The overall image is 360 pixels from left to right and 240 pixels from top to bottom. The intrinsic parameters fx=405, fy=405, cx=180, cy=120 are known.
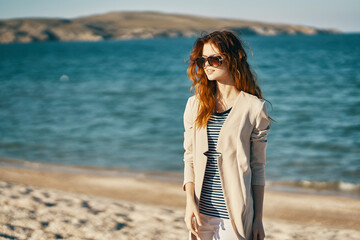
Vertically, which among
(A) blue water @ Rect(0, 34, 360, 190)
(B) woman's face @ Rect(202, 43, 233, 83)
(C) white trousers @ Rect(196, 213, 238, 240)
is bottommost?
(A) blue water @ Rect(0, 34, 360, 190)

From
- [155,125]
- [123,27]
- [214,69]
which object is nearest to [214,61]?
[214,69]

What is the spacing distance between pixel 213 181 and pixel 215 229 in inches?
10.7

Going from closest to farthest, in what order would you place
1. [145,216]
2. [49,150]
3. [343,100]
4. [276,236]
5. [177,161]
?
[276,236]
[145,216]
[177,161]
[49,150]
[343,100]

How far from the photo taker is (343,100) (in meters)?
18.4

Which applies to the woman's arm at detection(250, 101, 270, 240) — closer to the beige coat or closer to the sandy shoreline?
the beige coat

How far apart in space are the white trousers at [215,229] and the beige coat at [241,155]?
1.7 inches

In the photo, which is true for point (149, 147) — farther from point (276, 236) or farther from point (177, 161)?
point (276, 236)

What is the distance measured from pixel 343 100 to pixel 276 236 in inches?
584

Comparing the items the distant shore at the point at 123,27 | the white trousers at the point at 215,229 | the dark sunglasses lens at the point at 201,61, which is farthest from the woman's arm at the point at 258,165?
the distant shore at the point at 123,27

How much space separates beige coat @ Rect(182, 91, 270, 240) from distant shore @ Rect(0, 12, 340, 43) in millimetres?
131903

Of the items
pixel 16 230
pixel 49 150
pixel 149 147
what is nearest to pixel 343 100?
pixel 149 147

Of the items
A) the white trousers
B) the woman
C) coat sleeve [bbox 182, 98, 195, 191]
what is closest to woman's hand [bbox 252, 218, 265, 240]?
the woman

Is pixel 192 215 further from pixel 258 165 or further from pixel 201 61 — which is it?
pixel 201 61

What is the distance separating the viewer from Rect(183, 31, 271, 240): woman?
2207 mm
